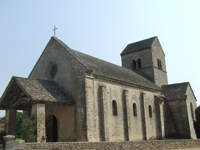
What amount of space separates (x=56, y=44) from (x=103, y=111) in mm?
8000

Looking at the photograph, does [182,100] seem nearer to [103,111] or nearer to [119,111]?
[119,111]

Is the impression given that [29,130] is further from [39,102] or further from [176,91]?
[176,91]

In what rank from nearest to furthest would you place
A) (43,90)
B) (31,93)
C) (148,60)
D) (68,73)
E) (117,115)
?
1. (31,93)
2. (43,90)
3. (68,73)
4. (117,115)
5. (148,60)

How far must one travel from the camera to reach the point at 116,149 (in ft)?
47.0

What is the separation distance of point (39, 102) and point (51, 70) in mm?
6703

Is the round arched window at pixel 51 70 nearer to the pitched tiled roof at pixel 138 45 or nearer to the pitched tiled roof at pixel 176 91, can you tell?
the pitched tiled roof at pixel 176 91

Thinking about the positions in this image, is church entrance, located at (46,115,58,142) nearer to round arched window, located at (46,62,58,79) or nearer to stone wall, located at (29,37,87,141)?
stone wall, located at (29,37,87,141)

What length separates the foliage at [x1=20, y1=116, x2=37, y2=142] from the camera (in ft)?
47.7

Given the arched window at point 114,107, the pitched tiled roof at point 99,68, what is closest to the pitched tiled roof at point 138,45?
the pitched tiled roof at point 99,68

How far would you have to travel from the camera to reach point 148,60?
112ft

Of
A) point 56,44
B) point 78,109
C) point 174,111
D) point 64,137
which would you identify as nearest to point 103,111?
point 78,109

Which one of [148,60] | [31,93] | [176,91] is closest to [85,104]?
[31,93]

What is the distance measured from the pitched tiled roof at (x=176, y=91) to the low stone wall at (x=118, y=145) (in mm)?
7824

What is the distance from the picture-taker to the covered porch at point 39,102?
50.3ft
